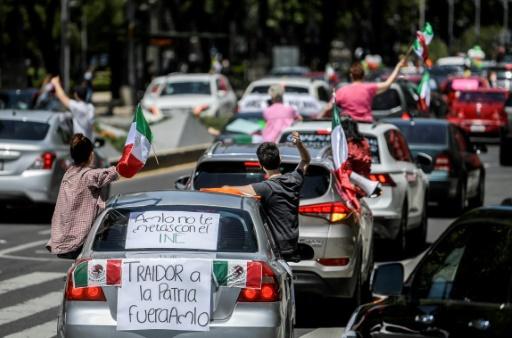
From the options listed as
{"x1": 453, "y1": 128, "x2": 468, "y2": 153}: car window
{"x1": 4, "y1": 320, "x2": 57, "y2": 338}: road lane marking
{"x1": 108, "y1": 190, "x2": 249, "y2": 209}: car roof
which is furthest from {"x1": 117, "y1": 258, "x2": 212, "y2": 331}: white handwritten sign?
{"x1": 453, "y1": 128, "x2": 468, "y2": 153}: car window

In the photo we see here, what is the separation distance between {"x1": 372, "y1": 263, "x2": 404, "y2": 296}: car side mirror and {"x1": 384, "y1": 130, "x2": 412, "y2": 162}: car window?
35.5ft

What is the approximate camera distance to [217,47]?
9831cm

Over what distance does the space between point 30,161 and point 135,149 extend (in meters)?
9.67

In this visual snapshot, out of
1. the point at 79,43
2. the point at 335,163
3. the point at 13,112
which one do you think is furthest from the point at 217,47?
the point at 335,163

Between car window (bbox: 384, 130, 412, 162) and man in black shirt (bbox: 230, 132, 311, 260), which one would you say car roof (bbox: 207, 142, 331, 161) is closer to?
man in black shirt (bbox: 230, 132, 311, 260)

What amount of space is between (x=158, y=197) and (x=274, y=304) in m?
1.19

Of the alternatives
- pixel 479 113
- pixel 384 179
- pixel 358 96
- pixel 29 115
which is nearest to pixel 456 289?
pixel 384 179

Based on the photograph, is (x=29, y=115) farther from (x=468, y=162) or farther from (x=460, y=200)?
(x=468, y=162)

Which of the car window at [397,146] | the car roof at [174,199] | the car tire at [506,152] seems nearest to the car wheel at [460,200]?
the car window at [397,146]

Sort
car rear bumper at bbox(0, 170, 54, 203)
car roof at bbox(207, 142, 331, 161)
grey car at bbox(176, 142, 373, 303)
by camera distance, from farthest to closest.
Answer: car rear bumper at bbox(0, 170, 54, 203) → car roof at bbox(207, 142, 331, 161) → grey car at bbox(176, 142, 373, 303)

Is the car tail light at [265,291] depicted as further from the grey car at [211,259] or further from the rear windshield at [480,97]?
the rear windshield at [480,97]

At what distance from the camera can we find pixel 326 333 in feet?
41.6

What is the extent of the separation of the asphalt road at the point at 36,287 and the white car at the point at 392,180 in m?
1.46

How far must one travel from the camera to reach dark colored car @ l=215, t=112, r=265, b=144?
72.3ft
